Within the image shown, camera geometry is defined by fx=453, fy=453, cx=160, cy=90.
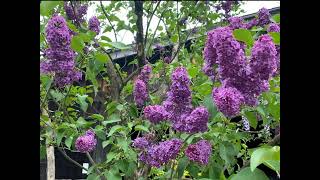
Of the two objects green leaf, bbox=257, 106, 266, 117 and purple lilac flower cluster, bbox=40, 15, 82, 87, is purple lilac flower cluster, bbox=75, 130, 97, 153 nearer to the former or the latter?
purple lilac flower cluster, bbox=40, 15, 82, 87

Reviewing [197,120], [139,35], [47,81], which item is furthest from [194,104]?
[139,35]

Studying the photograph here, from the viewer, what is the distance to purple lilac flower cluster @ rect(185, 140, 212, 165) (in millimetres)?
1307

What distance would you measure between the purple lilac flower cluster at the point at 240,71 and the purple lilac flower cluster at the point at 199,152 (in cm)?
22

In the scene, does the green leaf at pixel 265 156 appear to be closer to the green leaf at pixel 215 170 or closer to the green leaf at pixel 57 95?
the green leaf at pixel 215 170

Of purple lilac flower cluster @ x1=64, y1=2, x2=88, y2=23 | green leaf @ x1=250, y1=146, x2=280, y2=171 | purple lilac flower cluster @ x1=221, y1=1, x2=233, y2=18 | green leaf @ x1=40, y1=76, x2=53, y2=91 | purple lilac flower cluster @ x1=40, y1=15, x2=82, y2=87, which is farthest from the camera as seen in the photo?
purple lilac flower cluster @ x1=221, y1=1, x2=233, y2=18

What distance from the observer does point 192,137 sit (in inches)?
53.0

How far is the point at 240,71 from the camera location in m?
1.11

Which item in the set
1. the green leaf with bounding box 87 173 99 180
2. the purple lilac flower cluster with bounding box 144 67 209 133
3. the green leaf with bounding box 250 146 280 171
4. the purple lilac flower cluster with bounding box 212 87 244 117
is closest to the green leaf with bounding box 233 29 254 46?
the purple lilac flower cluster with bounding box 212 87 244 117

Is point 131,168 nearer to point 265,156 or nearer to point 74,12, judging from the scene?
point 74,12

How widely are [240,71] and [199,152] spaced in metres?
0.31

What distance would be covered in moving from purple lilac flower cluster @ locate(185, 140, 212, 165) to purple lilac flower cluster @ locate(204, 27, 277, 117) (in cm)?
22

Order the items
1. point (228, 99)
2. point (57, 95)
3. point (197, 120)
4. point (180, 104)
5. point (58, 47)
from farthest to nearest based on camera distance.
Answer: point (57, 95)
point (58, 47)
point (180, 104)
point (197, 120)
point (228, 99)
